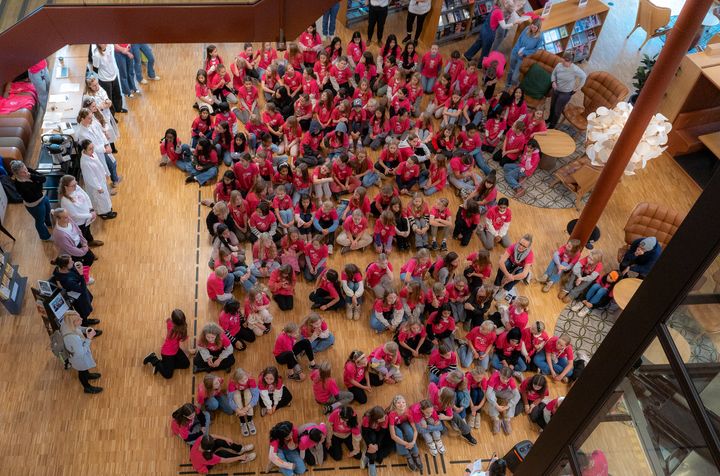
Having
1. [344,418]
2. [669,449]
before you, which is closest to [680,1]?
[344,418]

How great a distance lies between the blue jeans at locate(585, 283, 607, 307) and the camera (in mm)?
9852

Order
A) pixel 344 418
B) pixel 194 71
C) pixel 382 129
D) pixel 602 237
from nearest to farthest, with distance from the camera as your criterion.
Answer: pixel 344 418
pixel 602 237
pixel 382 129
pixel 194 71

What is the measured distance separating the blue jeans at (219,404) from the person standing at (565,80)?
25.5 feet

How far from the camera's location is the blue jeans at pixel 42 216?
9.60 m

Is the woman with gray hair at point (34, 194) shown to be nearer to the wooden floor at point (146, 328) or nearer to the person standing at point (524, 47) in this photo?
the wooden floor at point (146, 328)

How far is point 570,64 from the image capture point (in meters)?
11.7

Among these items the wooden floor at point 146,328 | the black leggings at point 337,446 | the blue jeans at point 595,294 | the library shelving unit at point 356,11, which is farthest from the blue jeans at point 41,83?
the blue jeans at point 595,294

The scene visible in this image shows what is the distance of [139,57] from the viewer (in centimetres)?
1243

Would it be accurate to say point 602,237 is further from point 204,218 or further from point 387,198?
point 204,218

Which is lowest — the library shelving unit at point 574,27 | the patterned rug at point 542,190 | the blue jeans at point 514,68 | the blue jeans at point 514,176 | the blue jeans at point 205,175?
the blue jeans at point 205,175

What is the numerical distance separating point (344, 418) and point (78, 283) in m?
3.78

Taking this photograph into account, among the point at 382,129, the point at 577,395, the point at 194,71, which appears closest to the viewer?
the point at 577,395

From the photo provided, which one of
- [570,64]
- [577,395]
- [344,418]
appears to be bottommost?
[344,418]

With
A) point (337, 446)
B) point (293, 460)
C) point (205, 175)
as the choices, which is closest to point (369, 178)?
point (205, 175)
